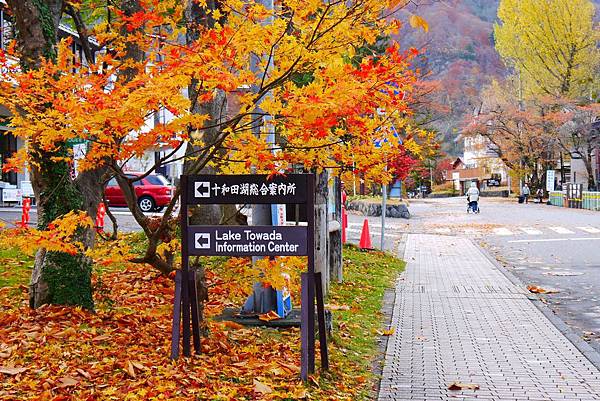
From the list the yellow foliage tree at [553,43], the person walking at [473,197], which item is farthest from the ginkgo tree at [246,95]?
the yellow foliage tree at [553,43]

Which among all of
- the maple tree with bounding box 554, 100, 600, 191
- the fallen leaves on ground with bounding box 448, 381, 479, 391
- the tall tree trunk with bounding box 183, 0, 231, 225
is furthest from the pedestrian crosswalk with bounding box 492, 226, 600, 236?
the maple tree with bounding box 554, 100, 600, 191

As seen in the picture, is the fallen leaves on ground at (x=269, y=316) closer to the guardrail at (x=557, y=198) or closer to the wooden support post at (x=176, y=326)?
the wooden support post at (x=176, y=326)

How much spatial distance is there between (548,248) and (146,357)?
16.5m

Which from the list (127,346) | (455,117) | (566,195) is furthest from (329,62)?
(455,117)

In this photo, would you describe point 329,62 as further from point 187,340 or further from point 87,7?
point 87,7

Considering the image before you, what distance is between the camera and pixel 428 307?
36.8ft

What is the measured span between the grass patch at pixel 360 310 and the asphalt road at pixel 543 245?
2.71 meters

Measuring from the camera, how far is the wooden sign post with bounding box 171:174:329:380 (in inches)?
245

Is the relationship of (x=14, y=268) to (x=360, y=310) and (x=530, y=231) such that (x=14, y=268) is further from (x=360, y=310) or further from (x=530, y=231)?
(x=530, y=231)

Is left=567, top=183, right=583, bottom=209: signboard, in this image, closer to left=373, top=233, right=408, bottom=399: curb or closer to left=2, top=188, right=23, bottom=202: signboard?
left=2, top=188, right=23, bottom=202: signboard

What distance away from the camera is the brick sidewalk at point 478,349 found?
22.0 feet

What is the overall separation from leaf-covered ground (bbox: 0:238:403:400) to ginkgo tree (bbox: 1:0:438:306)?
91 centimetres

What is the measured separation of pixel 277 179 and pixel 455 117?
222ft

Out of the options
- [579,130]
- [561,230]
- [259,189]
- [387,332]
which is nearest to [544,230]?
[561,230]
